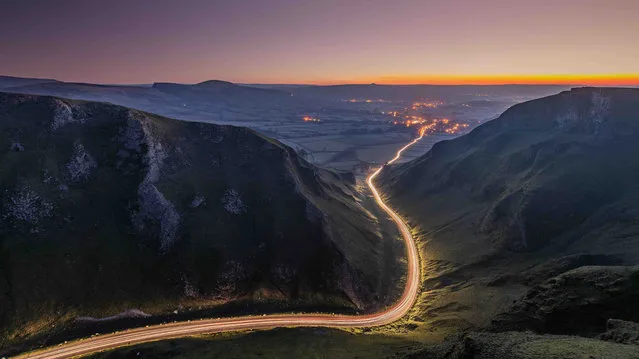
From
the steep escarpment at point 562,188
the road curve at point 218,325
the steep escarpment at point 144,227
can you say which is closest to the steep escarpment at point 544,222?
the steep escarpment at point 562,188

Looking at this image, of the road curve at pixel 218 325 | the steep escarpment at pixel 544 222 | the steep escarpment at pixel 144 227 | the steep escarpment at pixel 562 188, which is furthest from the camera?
the steep escarpment at pixel 562 188

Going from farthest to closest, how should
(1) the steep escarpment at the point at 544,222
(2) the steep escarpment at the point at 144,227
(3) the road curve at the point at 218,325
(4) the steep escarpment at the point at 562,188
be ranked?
(4) the steep escarpment at the point at 562,188 → (1) the steep escarpment at the point at 544,222 → (2) the steep escarpment at the point at 144,227 → (3) the road curve at the point at 218,325

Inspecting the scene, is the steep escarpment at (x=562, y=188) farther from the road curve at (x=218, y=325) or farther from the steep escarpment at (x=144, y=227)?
the steep escarpment at (x=144, y=227)

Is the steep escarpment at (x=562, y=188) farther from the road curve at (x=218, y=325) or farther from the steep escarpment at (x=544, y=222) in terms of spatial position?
the road curve at (x=218, y=325)

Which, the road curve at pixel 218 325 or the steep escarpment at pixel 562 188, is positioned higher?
the steep escarpment at pixel 562 188

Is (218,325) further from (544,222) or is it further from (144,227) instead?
(544,222)

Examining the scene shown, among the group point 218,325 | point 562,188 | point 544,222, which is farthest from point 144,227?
point 562,188

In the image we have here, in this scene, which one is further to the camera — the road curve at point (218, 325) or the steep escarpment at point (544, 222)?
the steep escarpment at point (544, 222)
